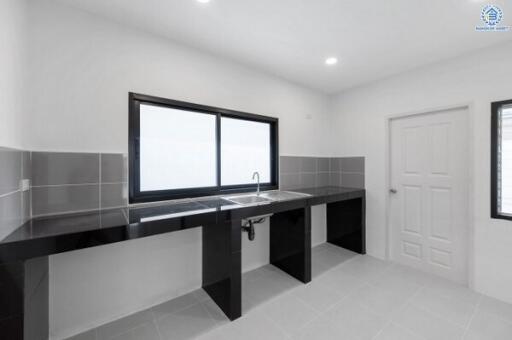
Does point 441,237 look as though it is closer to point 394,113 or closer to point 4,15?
point 394,113

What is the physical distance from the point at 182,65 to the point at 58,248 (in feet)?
5.68

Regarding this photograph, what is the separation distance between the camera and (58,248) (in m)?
1.10

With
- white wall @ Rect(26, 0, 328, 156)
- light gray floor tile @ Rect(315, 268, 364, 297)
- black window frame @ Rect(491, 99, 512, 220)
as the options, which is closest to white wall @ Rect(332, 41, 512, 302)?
black window frame @ Rect(491, 99, 512, 220)

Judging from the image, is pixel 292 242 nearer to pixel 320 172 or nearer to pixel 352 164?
pixel 320 172

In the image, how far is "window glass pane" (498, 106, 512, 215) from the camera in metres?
1.93


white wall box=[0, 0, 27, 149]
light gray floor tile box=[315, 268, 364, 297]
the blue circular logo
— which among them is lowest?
light gray floor tile box=[315, 268, 364, 297]

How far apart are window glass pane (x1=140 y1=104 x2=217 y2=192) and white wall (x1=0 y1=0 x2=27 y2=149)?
72 centimetres

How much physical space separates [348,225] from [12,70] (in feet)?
11.9

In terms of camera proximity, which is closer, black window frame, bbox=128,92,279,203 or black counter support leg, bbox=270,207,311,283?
black window frame, bbox=128,92,279,203

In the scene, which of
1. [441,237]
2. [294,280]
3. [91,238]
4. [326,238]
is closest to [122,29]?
[91,238]

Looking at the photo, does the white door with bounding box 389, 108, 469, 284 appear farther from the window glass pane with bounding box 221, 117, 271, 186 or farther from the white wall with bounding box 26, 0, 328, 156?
the white wall with bounding box 26, 0, 328, 156

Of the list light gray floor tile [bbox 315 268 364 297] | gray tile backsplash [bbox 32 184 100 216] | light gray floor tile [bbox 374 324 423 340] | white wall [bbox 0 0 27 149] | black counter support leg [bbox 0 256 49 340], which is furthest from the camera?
light gray floor tile [bbox 315 268 364 297]

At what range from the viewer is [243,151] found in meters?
2.59

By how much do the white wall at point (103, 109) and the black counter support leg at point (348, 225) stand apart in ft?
6.98
